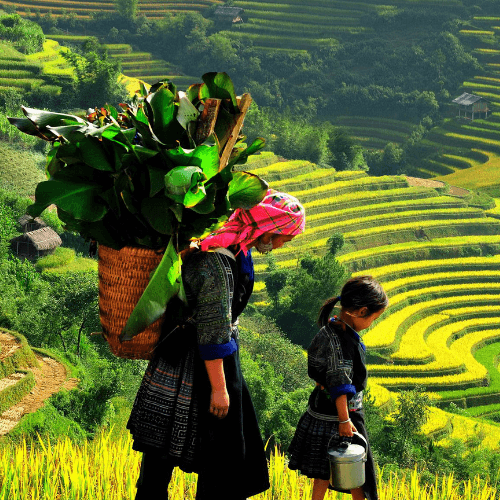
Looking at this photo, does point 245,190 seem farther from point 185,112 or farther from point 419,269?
point 419,269

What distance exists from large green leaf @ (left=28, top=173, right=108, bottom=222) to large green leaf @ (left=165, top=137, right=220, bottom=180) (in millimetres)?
259

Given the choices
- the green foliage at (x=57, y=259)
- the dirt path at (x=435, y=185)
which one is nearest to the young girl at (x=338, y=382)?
the green foliage at (x=57, y=259)

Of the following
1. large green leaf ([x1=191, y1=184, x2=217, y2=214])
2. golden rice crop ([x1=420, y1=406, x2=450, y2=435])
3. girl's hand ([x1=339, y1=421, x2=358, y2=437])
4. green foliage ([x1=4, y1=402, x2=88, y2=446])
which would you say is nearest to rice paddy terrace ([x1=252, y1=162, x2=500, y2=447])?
golden rice crop ([x1=420, y1=406, x2=450, y2=435])

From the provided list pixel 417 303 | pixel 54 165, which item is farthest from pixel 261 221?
pixel 417 303

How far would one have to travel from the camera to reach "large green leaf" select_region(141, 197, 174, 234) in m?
2.43

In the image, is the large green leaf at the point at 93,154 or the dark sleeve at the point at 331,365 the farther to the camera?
the dark sleeve at the point at 331,365

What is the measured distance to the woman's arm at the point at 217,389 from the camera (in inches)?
104

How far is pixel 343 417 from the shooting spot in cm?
303

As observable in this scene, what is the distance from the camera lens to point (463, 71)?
155 ft

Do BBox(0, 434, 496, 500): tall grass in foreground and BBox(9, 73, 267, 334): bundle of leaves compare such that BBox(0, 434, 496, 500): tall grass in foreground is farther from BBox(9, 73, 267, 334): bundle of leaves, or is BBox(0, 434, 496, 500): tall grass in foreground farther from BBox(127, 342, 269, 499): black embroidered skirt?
BBox(9, 73, 267, 334): bundle of leaves

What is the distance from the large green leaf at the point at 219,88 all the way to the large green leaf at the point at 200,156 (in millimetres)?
208

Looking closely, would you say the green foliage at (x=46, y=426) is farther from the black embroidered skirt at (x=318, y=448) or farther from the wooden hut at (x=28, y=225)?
the wooden hut at (x=28, y=225)

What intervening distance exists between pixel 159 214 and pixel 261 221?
396mm

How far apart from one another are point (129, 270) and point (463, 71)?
4739 cm
